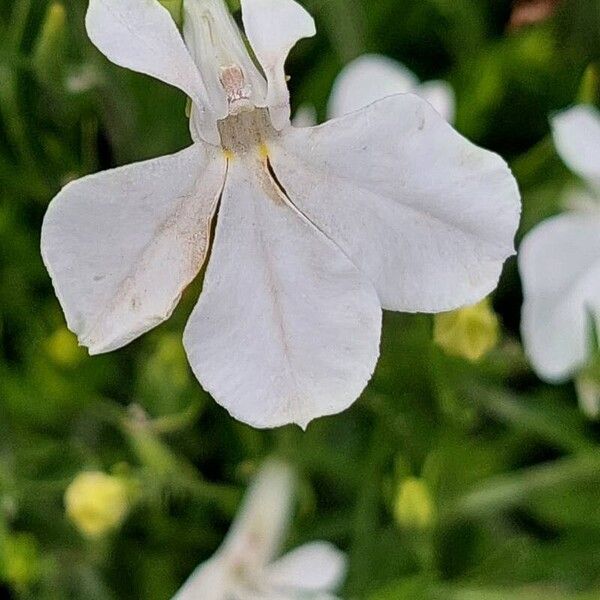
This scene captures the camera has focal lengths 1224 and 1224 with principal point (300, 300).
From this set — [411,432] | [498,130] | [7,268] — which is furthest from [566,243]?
[7,268]

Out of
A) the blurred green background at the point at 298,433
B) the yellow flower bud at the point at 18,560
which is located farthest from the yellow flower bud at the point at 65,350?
the yellow flower bud at the point at 18,560

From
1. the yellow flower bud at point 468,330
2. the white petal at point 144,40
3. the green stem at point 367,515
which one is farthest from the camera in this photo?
the green stem at point 367,515

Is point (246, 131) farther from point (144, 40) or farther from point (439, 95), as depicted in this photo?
point (439, 95)

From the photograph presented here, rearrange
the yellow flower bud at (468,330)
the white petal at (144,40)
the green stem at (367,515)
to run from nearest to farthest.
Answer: the white petal at (144,40) < the yellow flower bud at (468,330) < the green stem at (367,515)

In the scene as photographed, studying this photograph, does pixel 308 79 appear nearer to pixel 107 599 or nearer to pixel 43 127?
pixel 43 127

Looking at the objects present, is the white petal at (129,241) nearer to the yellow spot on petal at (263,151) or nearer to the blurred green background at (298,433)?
the yellow spot on petal at (263,151)

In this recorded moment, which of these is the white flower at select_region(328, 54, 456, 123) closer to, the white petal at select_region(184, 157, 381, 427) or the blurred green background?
the blurred green background

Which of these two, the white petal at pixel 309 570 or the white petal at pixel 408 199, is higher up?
the white petal at pixel 408 199
